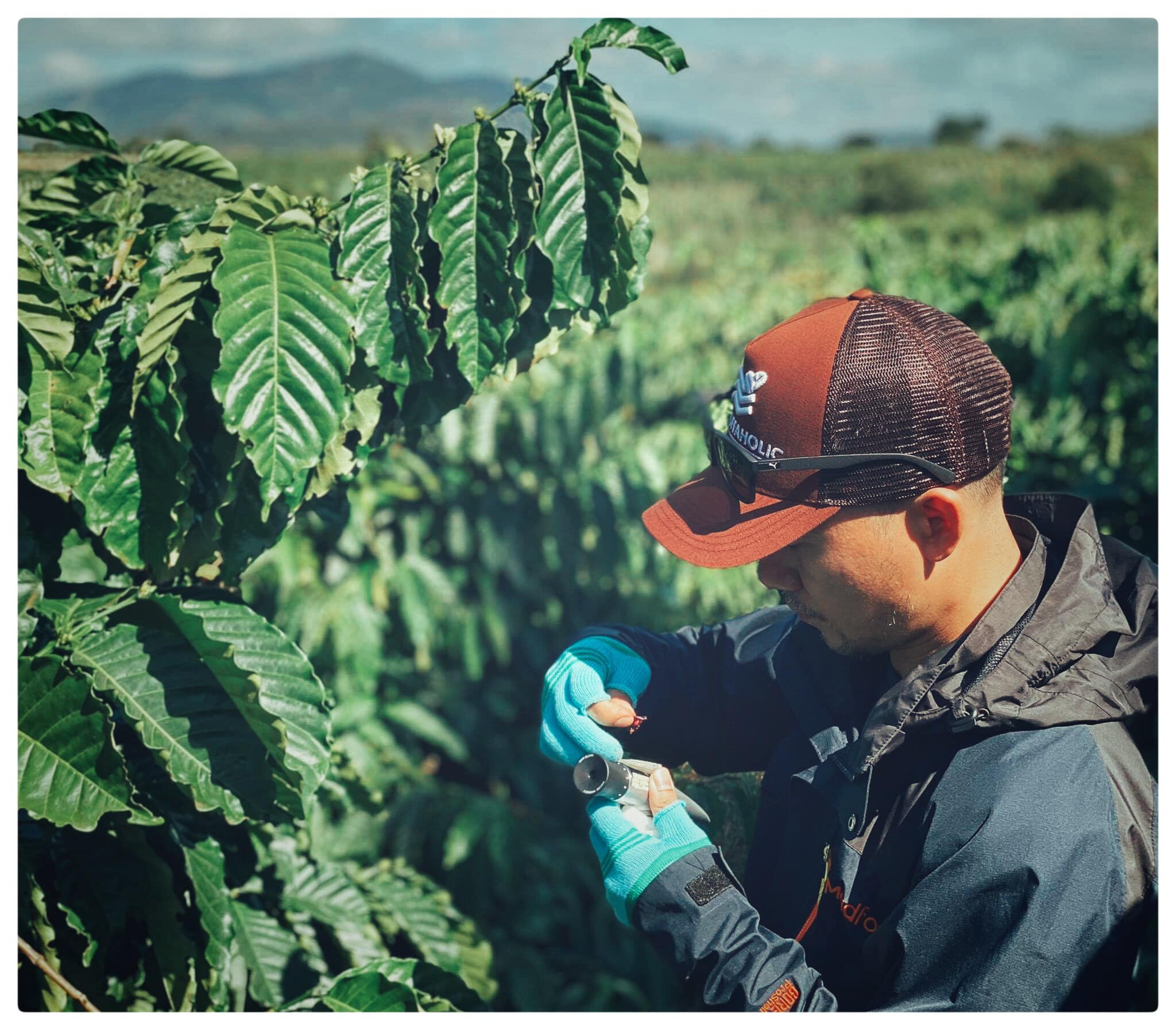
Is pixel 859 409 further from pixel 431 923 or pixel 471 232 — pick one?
pixel 431 923

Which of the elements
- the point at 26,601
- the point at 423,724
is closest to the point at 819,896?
the point at 26,601

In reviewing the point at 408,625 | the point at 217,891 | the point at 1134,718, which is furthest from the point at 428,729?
the point at 1134,718

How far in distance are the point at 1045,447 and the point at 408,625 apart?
2.19 m

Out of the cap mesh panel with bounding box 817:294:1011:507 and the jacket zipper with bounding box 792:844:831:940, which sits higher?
the cap mesh panel with bounding box 817:294:1011:507

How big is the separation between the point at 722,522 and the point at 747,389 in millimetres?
202

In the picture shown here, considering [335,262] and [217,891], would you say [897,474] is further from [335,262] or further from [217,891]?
[217,891]

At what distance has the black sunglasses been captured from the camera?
1.32 meters

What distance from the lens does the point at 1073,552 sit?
1.40 m

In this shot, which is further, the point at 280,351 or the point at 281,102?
the point at 281,102

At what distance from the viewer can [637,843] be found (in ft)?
4.60

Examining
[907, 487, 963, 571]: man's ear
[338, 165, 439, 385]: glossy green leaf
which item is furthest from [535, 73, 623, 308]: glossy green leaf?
[907, 487, 963, 571]: man's ear

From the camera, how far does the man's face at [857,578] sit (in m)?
1.38

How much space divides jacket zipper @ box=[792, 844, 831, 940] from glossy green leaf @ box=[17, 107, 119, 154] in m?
1.64

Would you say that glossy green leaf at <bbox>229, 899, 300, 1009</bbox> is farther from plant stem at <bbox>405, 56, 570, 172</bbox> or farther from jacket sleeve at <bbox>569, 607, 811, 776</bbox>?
plant stem at <bbox>405, 56, 570, 172</bbox>
